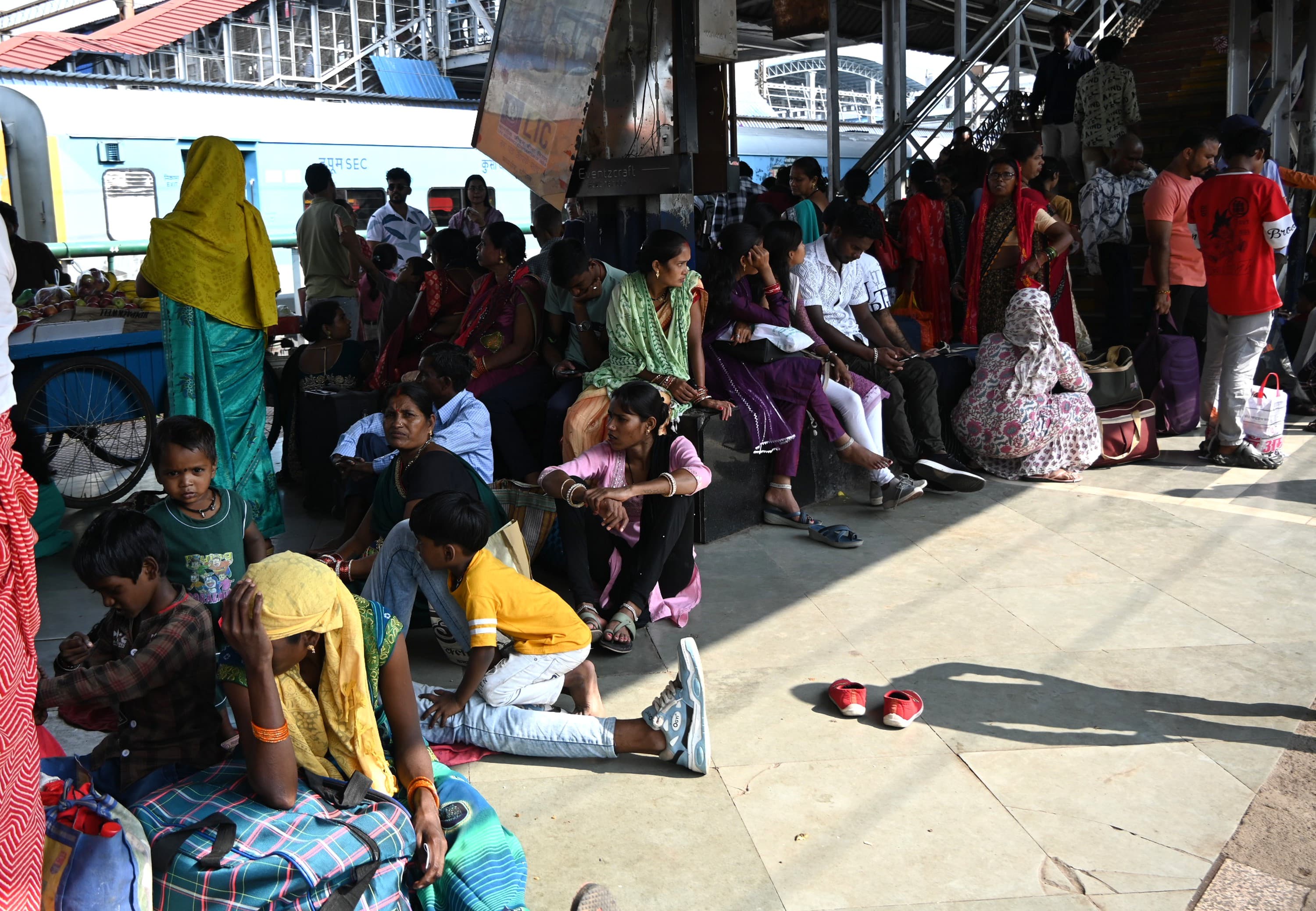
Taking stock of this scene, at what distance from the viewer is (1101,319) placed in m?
8.61

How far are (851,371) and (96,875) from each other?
457cm

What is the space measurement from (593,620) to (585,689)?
0.58m

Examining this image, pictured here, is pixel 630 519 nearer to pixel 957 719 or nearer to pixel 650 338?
pixel 650 338

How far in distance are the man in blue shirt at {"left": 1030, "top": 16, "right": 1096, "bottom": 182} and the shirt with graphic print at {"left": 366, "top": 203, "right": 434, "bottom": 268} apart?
212 inches

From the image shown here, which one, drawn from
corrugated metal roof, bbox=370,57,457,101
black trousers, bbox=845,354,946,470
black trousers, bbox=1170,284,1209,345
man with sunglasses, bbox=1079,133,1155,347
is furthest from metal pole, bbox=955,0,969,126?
corrugated metal roof, bbox=370,57,457,101

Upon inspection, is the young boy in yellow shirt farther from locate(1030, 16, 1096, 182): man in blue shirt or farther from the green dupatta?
locate(1030, 16, 1096, 182): man in blue shirt

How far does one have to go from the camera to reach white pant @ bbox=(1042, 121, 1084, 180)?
9.45 metres

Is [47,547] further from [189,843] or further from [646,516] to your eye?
[189,843]

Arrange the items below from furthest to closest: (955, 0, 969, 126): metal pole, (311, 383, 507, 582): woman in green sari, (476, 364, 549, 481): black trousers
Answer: (955, 0, 969, 126): metal pole, (476, 364, 549, 481): black trousers, (311, 383, 507, 582): woman in green sari

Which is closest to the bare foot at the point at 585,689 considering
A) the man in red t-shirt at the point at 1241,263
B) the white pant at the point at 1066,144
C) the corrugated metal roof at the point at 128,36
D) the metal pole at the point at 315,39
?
the man in red t-shirt at the point at 1241,263

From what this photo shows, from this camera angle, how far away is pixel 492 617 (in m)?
3.06

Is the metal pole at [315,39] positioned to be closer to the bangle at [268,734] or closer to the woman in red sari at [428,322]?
the woman in red sari at [428,322]

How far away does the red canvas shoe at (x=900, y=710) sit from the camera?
128 inches

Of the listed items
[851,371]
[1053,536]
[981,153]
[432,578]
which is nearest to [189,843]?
[432,578]
